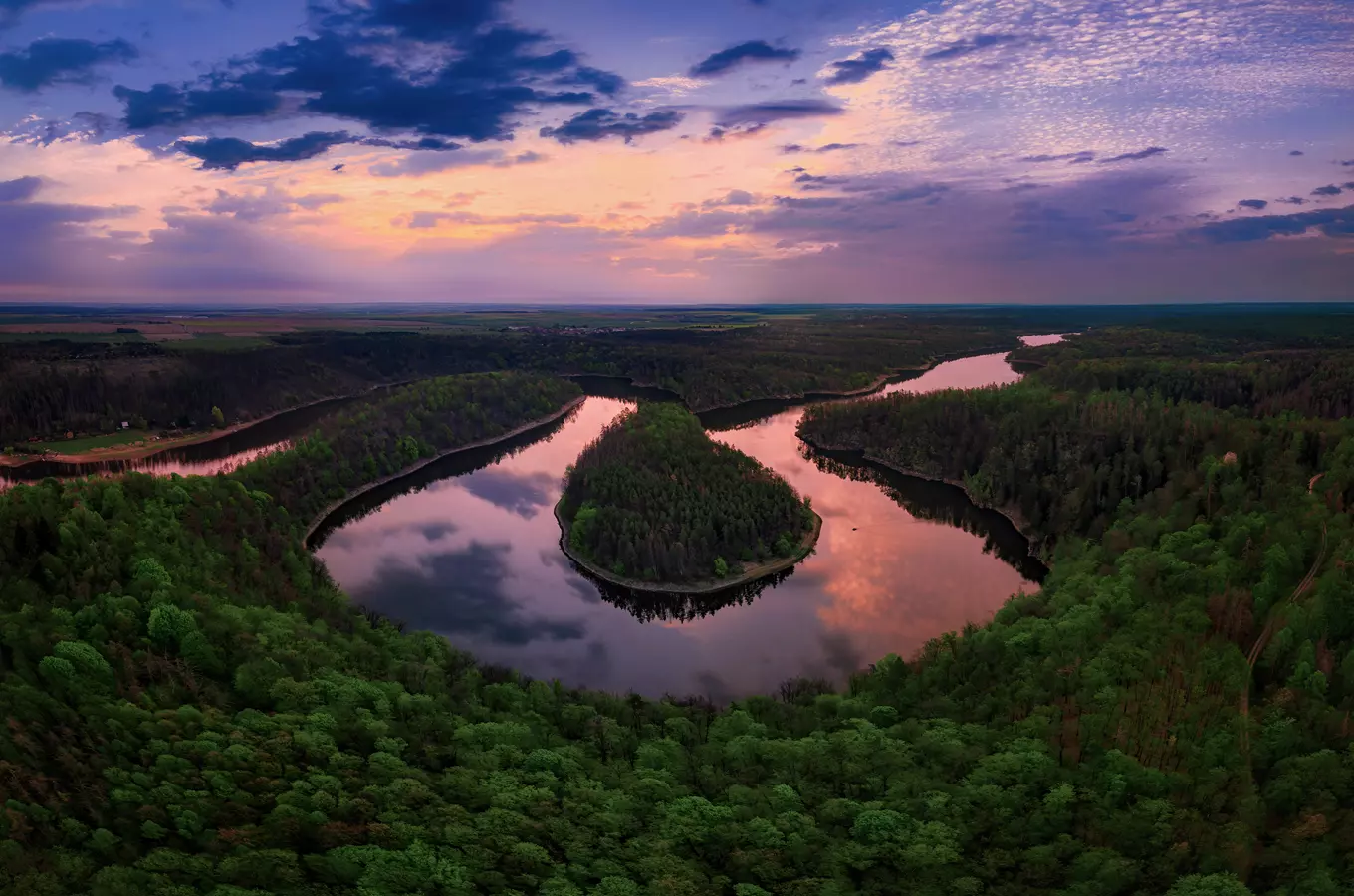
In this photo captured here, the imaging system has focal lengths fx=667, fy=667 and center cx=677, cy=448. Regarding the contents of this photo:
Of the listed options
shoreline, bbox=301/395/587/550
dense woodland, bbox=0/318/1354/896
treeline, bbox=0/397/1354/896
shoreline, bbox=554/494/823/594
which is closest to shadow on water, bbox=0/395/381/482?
shoreline, bbox=301/395/587/550

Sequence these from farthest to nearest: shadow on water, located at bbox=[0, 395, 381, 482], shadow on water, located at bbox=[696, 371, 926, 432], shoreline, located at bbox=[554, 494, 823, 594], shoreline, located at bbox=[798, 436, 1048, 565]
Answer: shadow on water, located at bbox=[696, 371, 926, 432] → shadow on water, located at bbox=[0, 395, 381, 482] → shoreline, located at bbox=[798, 436, 1048, 565] → shoreline, located at bbox=[554, 494, 823, 594]

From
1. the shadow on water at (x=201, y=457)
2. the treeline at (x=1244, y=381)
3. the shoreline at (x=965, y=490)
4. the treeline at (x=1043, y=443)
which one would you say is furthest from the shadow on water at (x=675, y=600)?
the treeline at (x=1244, y=381)

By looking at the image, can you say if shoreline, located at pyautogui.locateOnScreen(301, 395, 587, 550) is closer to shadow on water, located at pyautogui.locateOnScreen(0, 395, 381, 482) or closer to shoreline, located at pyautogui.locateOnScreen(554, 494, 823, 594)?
shadow on water, located at pyautogui.locateOnScreen(0, 395, 381, 482)

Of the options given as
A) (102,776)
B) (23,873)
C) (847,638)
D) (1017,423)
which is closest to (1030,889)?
(847,638)

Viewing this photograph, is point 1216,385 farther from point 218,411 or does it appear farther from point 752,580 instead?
point 218,411

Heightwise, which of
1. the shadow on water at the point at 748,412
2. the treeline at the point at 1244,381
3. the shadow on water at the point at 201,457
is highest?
the treeline at the point at 1244,381

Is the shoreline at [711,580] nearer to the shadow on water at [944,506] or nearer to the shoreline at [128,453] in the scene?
the shadow on water at [944,506]
